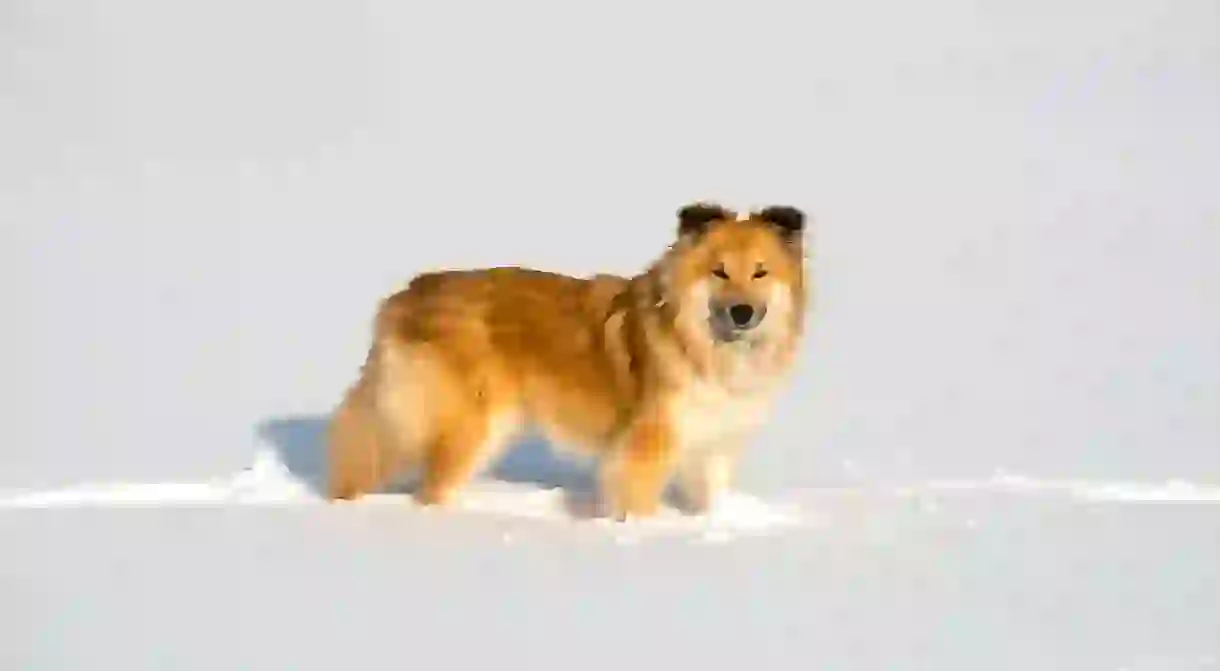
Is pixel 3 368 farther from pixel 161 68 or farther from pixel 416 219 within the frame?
pixel 161 68

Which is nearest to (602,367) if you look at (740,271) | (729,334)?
(729,334)

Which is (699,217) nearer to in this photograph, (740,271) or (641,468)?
(740,271)

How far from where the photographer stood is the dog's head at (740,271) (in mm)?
6484

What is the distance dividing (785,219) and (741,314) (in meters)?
0.54

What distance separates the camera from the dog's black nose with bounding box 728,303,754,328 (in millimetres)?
6426

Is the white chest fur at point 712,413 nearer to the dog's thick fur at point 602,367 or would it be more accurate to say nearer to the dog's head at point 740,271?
the dog's thick fur at point 602,367

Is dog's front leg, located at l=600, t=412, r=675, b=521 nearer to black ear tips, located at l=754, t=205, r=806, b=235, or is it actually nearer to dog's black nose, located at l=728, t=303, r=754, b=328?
dog's black nose, located at l=728, t=303, r=754, b=328

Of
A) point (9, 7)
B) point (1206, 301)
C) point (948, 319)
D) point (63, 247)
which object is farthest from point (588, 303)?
point (9, 7)

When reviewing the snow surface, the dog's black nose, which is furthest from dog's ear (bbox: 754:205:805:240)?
the snow surface

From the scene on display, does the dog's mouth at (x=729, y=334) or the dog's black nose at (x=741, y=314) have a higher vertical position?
the dog's black nose at (x=741, y=314)

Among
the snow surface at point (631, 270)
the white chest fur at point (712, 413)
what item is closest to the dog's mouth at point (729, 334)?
the white chest fur at point (712, 413)

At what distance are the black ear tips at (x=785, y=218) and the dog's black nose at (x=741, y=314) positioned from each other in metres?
0.48

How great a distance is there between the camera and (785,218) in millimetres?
6660

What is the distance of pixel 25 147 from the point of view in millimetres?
27281
